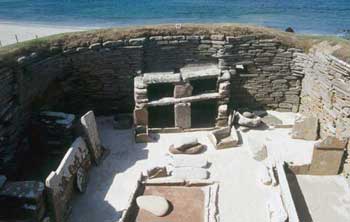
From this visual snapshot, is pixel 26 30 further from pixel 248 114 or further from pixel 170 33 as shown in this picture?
pixel 248 114

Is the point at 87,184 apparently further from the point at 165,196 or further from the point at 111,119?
the point at 111,119

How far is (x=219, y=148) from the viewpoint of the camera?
10164 mm

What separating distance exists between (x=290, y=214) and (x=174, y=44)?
6409mm

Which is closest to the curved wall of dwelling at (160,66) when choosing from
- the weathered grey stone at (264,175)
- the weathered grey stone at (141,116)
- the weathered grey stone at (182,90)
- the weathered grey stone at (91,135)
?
the weathered grey stone at (182,90)

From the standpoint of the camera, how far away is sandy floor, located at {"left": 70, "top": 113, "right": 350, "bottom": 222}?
8000mm

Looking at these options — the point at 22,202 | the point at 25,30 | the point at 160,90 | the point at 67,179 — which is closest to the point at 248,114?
the point at 160,90

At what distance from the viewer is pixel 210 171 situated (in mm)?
9258

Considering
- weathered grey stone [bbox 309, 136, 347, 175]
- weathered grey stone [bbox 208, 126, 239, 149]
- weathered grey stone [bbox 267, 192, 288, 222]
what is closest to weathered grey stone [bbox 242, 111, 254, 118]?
weathered grey stone [bbox 208, 126, 239, 149]

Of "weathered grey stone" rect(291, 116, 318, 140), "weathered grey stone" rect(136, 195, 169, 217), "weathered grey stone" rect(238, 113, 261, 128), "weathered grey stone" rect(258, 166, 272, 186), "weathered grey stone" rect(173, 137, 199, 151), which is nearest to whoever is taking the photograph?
"weathered grey stone" rect(136, 195, 169, 217)

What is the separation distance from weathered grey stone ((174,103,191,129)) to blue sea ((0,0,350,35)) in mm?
21610

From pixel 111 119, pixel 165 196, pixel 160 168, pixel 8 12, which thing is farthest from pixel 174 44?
pixel 8 12

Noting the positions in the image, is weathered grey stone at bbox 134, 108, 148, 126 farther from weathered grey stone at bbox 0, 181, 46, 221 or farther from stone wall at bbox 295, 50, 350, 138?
stone wall at bbox 295, 50, 350, 138

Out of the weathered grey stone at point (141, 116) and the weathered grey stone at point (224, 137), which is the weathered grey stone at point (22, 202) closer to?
the weathered grey stone at point (141, 116)

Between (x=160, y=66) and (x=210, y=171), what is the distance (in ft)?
13.5
